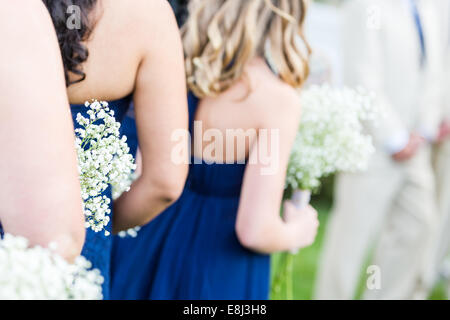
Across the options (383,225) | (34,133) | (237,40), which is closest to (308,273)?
(383,225)

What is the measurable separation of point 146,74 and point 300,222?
2.75 ft

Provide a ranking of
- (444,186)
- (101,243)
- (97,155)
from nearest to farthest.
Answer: (97,155) < (101,243) < (444,186)

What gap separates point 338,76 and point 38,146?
3.15 metres

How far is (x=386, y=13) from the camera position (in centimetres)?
343

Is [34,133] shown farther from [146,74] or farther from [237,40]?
[237,40]

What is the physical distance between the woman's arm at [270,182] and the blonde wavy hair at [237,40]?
3.8 inches

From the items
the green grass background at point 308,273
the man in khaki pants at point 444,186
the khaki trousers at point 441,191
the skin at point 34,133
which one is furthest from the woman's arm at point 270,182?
the khaki trousers at point 441,191

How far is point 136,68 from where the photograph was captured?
1.30 meters

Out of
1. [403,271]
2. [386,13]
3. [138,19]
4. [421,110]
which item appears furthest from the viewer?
[403,271]

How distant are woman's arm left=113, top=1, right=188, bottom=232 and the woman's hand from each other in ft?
1.72

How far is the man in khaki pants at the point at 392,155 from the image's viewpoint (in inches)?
137

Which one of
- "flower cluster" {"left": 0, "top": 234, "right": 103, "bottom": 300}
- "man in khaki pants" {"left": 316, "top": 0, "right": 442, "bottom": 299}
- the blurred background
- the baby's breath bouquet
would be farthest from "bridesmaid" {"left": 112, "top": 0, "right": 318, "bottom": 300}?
"man in khaki pants" {"left": 316, "top": 0, "right": 442, "bottom": 299}

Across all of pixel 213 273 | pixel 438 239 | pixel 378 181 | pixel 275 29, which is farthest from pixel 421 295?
pixel 275 29

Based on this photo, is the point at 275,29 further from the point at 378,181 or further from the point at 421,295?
the point at 421,295
